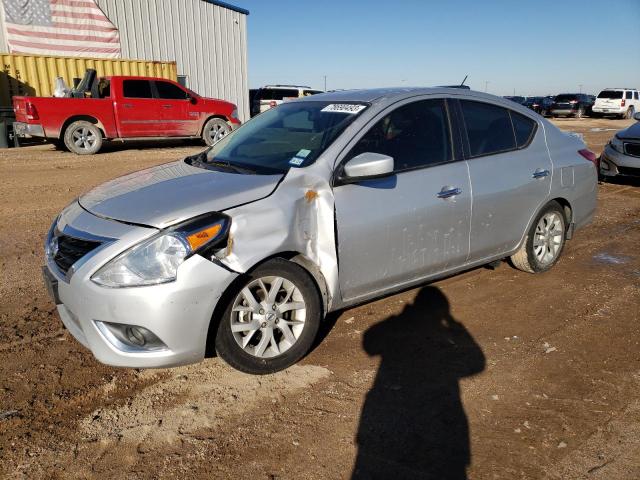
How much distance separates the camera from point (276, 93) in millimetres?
25359

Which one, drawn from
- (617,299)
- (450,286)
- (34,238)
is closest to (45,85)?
(34,238)

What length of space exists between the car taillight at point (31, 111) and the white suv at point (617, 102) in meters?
34.0

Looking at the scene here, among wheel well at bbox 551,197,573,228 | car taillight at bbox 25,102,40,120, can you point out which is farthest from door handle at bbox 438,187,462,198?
car taillight at bbox 25,102,40,120

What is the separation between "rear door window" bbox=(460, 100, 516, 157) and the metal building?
1719 cm

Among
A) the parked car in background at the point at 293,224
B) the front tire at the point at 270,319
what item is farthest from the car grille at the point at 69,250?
the front tire at the point at 270,319

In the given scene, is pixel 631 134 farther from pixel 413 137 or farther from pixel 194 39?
pixel 194 39

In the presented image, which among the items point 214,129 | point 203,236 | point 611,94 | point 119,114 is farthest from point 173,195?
point 611,94

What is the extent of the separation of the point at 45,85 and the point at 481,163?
16.3 m

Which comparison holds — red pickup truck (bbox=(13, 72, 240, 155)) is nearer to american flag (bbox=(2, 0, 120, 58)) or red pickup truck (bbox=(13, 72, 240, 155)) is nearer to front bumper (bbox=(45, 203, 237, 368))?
american flag (bbox=(2, 0, 120, 58))

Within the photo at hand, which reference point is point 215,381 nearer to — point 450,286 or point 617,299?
point 450,286

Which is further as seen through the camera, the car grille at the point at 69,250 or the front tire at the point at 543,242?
the front tire at the point at 543,242

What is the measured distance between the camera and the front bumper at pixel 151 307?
8.86 ft

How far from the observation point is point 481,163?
411 cm

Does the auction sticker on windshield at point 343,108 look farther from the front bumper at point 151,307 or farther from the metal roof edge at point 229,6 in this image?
the metal roof edge at point 229,6
